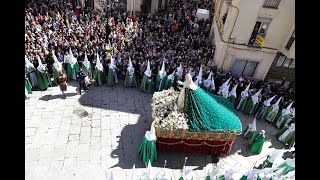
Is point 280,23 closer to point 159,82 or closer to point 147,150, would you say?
point 159,82

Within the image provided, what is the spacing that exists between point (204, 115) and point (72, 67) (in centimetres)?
853

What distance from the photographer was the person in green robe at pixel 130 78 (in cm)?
1664

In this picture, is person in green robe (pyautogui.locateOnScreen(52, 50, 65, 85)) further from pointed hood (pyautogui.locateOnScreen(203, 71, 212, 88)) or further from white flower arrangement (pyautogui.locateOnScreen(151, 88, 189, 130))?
pointed hood (pyautogui.locateOnScreen(203, 71, 212, 88))

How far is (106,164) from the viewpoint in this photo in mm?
12875

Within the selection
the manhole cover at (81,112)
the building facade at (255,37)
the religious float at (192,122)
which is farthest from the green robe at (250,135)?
the manhole cover at (81,112)

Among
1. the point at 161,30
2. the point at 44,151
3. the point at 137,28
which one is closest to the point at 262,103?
the point at 161,30

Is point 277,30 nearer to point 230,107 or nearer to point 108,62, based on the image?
point 230,107

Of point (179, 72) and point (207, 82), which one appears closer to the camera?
point (207, 82)

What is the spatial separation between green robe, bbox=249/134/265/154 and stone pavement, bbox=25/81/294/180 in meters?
0.29

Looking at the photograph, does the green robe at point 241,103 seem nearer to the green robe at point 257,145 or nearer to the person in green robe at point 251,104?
the person in green robe at point 251,104

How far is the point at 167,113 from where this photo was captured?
13.0 m

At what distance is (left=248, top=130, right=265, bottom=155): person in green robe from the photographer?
1402 centimetres

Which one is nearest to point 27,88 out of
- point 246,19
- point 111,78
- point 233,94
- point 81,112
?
point 81,112

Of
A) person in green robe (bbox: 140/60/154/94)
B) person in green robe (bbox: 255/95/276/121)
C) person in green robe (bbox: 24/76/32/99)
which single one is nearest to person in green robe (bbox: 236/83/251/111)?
person in green robe (bbox: 255/95/276/121)
